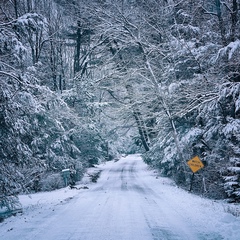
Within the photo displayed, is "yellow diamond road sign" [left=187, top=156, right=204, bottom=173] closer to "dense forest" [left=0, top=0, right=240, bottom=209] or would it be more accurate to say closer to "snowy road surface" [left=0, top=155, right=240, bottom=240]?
"dense forest" [left=0, top=0, right=240, bottom=209]

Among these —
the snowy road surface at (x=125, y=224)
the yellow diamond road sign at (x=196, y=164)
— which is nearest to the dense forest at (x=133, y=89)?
the yellow diamond road sign at (x=196, y=164)

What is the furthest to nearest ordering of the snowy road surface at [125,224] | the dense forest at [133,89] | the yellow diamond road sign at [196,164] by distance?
the yellow diamond road sign at [196,164], the dense forest at [133,89], the snowy road surface at [125,224]

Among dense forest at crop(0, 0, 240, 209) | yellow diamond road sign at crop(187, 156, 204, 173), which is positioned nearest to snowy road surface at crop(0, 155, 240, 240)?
dense forest at crop(0, 0, 240, 209)

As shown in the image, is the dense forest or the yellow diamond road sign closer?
the dense forest

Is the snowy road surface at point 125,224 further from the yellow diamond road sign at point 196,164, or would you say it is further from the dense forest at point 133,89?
the yellow diamond road sign at point 196,164

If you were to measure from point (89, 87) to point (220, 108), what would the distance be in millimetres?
11430

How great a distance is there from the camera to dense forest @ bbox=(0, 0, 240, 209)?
8.13m

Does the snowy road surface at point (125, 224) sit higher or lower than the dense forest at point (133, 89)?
lower

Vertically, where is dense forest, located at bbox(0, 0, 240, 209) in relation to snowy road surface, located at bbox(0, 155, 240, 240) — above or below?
above

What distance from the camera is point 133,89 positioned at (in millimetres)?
18312

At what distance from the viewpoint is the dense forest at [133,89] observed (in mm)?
8133

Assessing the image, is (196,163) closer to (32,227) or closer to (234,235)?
(234,235)

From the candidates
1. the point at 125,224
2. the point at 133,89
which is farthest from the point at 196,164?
the point at 133,89

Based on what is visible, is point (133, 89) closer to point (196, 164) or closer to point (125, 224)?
point (196, 164)
